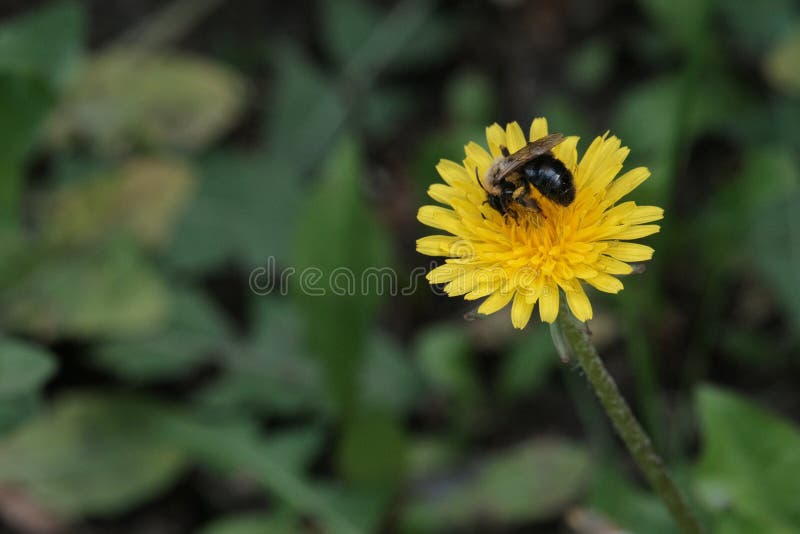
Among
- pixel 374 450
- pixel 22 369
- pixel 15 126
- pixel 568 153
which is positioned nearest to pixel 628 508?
pixel 374 450

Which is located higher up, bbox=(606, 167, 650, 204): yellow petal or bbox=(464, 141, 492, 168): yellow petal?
bbox=(464, 141, 492, 168): yellow petal

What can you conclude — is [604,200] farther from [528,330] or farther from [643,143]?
[643,143]

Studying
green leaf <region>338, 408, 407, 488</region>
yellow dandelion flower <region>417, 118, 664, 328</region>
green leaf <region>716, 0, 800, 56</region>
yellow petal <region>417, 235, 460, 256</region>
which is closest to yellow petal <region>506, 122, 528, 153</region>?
yellow dandelion flower <region>417, 118, 664, 328</region>

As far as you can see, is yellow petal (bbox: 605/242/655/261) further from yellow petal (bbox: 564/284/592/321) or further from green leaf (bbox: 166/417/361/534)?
green leaf (bbox: 166/417/361/534)

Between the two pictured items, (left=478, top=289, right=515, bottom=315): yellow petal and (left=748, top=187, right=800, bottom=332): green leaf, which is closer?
(left=478, top=289, right=515, bottom=315): yellow petal

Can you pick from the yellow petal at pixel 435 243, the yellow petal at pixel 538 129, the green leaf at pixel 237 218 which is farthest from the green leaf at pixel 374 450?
the yellow petal at pixel 538 129

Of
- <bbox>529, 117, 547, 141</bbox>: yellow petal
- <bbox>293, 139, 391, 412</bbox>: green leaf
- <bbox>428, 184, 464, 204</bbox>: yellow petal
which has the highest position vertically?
<bbox>293, 139, 391, 412</bbox>: green leaf

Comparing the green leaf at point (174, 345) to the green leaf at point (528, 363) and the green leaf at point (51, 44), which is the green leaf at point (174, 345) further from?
the green leaf at point (528, 363)
